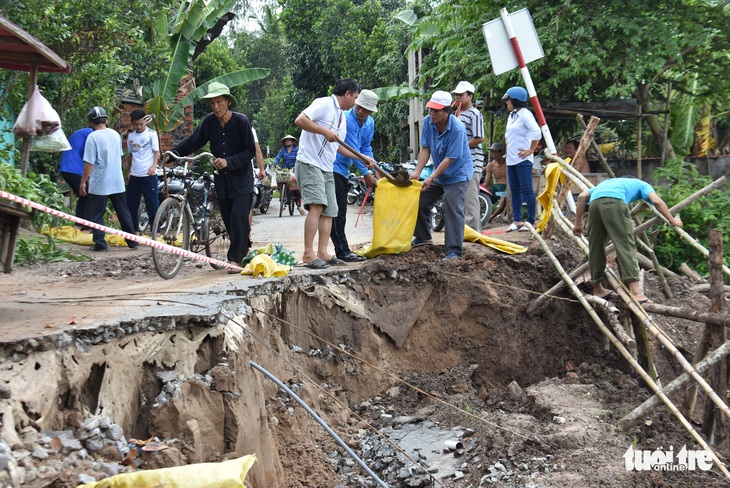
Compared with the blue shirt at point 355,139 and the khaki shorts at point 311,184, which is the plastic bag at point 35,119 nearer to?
the khaki shorts at point 311,184

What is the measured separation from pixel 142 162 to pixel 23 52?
4498 millimetres

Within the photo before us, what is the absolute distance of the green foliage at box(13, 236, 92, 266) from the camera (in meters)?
8.21

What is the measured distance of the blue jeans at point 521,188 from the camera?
9.16m

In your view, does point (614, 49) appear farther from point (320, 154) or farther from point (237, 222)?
point (237, 222)

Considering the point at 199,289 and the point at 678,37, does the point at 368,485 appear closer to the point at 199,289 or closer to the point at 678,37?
the point at 199,289

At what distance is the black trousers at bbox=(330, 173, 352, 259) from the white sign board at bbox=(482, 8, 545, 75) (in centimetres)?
226

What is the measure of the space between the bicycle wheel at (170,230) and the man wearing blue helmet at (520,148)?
156 inches

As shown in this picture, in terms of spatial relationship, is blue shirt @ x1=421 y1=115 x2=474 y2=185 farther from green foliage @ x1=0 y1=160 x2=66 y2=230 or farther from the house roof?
green foliage @ x1=0 y1=160 x2=66 y2=230

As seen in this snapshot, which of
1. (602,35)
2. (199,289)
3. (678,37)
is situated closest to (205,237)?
(199,289)

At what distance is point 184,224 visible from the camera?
7590 mm

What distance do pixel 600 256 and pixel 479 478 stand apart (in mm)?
2593

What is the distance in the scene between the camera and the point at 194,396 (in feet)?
13.1

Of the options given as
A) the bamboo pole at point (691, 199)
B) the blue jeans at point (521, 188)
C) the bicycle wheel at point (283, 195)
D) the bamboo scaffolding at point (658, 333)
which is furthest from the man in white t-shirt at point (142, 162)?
the bicycle wheel at point (283, 195)

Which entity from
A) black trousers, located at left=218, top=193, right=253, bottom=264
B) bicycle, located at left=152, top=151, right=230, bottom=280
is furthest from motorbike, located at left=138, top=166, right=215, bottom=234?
black trousers, located at left=218, top=193, right=253, bottom=264
